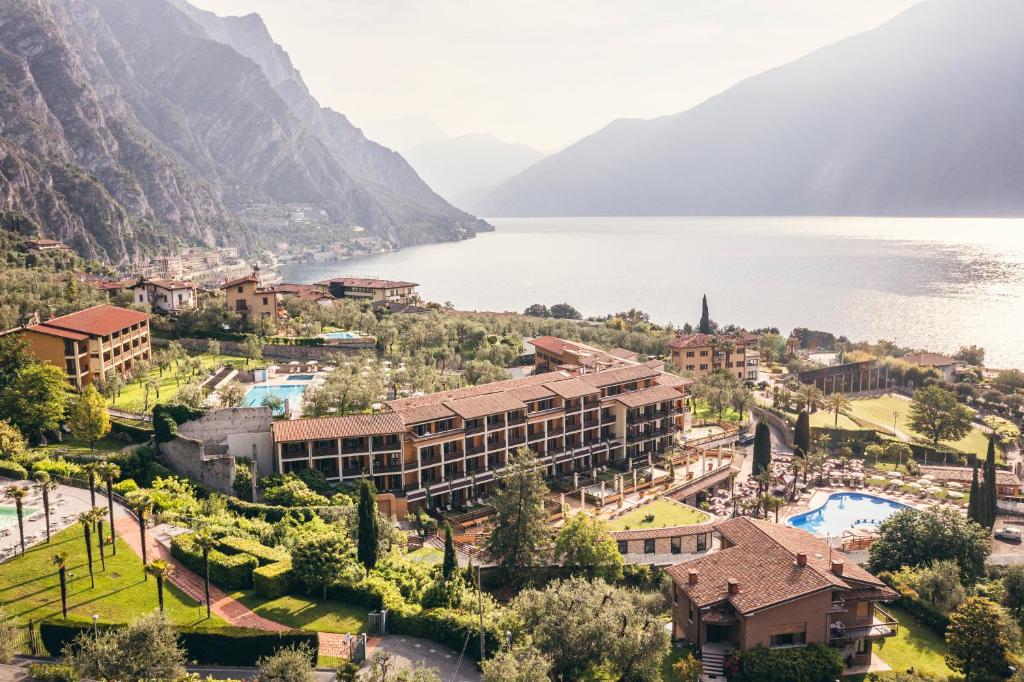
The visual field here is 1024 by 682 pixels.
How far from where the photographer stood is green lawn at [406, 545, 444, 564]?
34688mm

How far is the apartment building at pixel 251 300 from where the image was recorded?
2921 inches

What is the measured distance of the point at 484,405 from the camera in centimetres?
4741

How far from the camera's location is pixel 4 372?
1740 inches

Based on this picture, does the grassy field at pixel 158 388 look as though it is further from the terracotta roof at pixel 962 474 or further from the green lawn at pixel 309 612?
the terracotta roof at pixel 962 474

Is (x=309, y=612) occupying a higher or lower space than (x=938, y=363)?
higher

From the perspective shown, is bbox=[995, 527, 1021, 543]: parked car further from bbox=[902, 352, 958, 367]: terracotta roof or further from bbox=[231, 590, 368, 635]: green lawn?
bbox=[902, 352, 958, 367]: terracotta roof

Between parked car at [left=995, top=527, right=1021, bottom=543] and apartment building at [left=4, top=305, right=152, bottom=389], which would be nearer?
parked car at [left=995, top=527, right=1021, bottom=543]

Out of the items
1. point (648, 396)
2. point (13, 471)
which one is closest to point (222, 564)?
point (13, 471)

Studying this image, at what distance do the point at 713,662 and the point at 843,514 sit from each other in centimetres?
2703

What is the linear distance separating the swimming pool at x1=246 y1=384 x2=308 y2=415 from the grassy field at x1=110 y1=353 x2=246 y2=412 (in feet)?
14.7

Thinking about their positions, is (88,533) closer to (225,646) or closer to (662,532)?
(225,646)

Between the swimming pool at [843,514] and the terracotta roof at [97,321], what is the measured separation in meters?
48.3

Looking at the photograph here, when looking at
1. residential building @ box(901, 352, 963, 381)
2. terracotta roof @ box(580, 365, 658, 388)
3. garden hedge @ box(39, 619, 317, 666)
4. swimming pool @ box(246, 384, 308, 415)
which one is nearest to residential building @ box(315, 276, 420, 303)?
swimming pool @ box(246, 384, 308, 415)

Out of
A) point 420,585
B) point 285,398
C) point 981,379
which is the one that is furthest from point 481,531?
point 981,379
